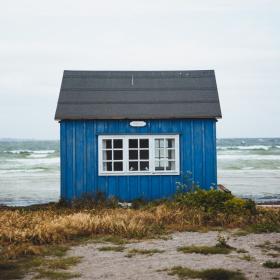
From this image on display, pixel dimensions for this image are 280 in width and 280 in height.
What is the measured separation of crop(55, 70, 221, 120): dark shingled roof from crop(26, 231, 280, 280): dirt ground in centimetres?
599

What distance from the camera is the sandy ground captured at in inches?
277

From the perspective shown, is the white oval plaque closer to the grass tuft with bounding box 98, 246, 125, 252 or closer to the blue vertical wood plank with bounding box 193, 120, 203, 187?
the blue vertical wood plank with bounding box 193, 120, 203, 187

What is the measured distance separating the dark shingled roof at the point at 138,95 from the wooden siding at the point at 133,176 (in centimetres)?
25

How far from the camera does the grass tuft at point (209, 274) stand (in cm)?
682

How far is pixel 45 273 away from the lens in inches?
282

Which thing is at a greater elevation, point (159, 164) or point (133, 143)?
point (133, 143)

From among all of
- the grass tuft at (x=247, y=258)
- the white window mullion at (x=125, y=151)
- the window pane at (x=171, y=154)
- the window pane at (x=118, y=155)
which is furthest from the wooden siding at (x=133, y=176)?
the grass tuft at (x=247, y=258)

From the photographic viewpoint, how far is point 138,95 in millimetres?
15609

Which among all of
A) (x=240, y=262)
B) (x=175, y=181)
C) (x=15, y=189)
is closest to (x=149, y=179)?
(x=175, y=181)

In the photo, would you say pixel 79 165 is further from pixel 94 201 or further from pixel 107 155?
pixel 94 201

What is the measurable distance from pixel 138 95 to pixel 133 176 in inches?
100

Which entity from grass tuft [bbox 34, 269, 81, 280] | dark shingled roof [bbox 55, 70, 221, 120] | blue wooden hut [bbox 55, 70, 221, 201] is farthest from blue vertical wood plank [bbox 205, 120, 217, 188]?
grass tuft [bbox 34, 269, 81, 280]

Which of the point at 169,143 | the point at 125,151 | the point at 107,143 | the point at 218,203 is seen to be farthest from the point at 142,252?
the point at 169,143

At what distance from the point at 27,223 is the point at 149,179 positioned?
5062 millimetres
